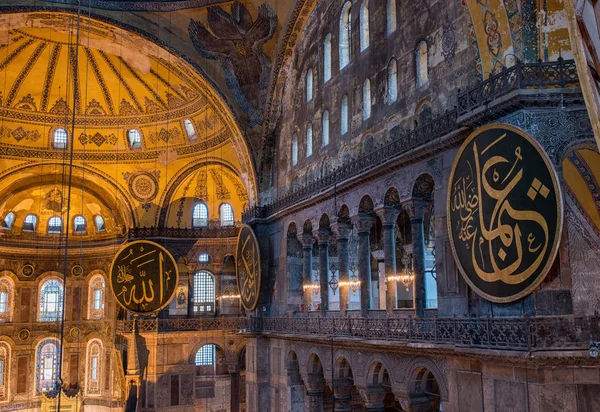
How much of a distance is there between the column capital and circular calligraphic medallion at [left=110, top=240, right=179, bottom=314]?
529 cm

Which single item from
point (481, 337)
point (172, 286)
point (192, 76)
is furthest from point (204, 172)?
point (481, 337)

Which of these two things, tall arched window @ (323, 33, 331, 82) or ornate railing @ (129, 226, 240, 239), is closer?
tall arched window @ (323, 33, 331, 82)

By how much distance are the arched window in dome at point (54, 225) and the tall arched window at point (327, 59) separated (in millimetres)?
13221

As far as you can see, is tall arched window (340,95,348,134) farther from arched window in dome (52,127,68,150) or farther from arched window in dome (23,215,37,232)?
arched window in dome (23,215,37,232)

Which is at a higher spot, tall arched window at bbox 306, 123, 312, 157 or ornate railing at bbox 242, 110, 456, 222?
tall arched window at bbox 306, 123, 312, 157

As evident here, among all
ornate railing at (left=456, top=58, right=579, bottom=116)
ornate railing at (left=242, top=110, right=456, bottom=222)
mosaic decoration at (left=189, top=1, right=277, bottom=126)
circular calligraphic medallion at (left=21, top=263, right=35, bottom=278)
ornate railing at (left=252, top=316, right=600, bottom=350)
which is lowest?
ornate railing at (left=252, top=316, right=600, bottom=350)

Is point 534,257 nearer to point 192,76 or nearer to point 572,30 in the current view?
point 572,30

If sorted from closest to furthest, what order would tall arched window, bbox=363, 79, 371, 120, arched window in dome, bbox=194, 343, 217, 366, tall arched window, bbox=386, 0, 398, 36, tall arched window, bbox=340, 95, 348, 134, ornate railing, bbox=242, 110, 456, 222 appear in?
1. ornate railing, bbox=242, 110, 456, 222
2. tall arched window, bbox=386, 0, 398, 36
3. tall arched window, bbox=363, 79, 371, 120
4. tall arched window, bbox=340, 95, 348, 134
5. arched window in dome, bbox=194, 343, 217, 366

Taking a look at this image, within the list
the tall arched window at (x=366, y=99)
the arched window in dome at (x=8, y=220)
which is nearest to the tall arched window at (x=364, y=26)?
the tall arched window at (x=366, y=99)

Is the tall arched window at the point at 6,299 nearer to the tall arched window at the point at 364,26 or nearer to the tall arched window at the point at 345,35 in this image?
the tall arched window at the point at 345,35

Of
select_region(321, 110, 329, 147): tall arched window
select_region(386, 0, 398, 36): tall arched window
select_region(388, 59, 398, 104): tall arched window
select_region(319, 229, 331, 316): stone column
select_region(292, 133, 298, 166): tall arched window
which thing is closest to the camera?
select_region(388, 59, 398, 104): tall arched window

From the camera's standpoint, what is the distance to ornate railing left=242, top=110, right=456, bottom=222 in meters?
9.70

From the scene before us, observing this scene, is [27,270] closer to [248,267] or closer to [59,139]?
[59,139]

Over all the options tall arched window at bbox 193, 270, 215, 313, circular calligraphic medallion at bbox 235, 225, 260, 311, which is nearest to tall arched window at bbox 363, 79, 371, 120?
circular calligraphic medallion at bbox 235, 225, 260, 311
